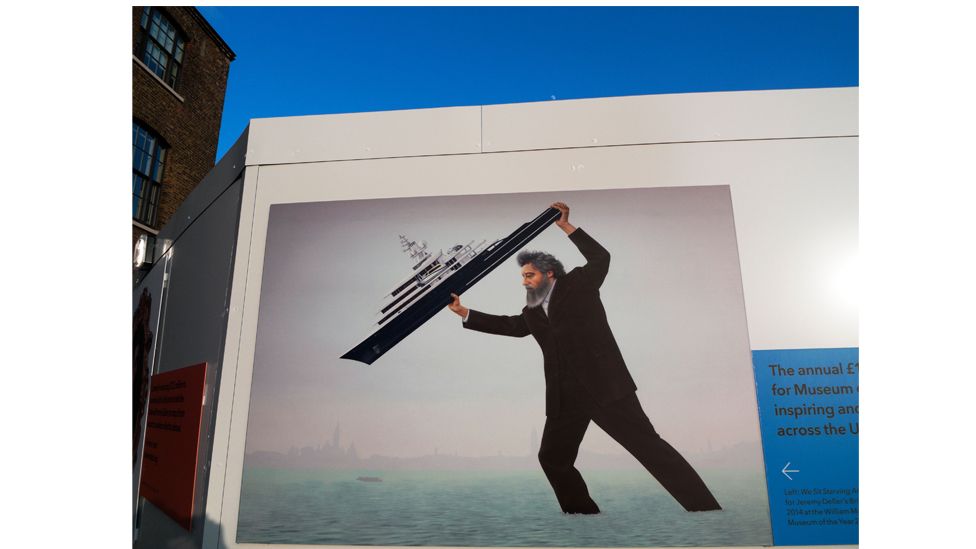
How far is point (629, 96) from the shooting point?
3441 mm

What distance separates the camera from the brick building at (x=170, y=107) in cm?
913

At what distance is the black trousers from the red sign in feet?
7.32

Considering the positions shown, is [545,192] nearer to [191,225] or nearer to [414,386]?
[414,386]

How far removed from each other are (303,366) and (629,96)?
2758 millimetres

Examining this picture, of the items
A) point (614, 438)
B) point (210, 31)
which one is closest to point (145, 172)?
point (210, 31)

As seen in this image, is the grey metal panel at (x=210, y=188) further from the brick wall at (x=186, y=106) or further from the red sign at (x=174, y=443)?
the brick wall at (x=186, y=106)

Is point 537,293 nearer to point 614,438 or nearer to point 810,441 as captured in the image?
point 614,438

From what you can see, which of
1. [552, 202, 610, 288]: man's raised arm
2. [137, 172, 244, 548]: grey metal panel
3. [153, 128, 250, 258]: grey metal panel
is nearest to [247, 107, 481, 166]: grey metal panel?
[153, 128, 250, 258]: grey metal panel

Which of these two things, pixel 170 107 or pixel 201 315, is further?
pixel 170 107

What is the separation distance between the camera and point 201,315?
3.72 m

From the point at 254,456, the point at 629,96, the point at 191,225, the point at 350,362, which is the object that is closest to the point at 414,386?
the point at 350,362

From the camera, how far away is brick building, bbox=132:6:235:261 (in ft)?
30.0

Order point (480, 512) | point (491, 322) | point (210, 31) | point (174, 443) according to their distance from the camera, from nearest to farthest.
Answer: point (480, 512), point (491, 322), point (174, 443), point (210, 31)

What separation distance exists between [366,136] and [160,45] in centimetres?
895
